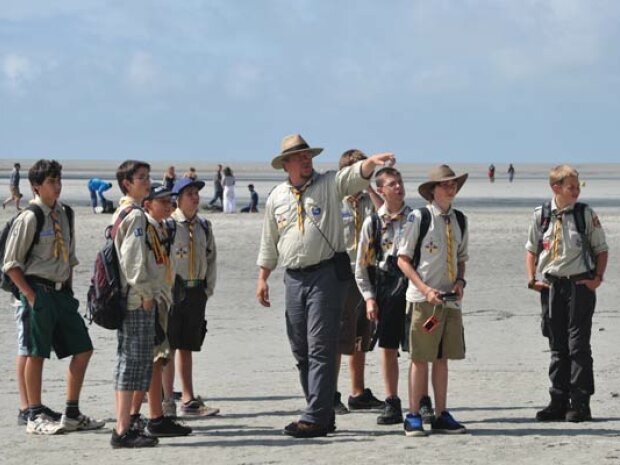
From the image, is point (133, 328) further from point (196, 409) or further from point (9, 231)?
point (196, 409)

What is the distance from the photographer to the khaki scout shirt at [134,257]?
8.35m

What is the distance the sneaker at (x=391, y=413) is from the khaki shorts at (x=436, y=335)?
0.58 meters

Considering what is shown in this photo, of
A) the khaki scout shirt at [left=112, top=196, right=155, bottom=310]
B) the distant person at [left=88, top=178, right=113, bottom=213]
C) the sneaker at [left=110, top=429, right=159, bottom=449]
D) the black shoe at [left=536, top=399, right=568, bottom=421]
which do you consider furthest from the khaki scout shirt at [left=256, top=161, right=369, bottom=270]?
the distant person at [left=88, top=178, right=113, bottom=213]

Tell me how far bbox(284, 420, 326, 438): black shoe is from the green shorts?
1.57 m

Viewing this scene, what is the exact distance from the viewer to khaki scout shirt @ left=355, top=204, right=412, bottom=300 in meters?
9.42

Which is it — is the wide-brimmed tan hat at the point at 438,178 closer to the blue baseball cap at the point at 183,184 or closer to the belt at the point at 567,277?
the belt at the point at 567,277

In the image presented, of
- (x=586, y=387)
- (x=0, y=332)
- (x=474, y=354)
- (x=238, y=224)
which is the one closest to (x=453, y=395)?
(x=586, y=387)

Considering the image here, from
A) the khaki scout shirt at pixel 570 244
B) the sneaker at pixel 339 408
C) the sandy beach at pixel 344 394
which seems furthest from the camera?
the sneaker at pixel 339 408

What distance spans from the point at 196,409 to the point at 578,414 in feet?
9.10

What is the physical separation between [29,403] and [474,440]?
305 cm

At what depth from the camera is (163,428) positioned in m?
8.86

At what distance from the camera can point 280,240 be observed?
8.95m

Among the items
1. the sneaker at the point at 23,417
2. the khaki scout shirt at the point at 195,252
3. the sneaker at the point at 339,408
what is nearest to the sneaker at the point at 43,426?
the sneaker at the point at 23,417

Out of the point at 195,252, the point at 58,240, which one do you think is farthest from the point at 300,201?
the point at 58,240
